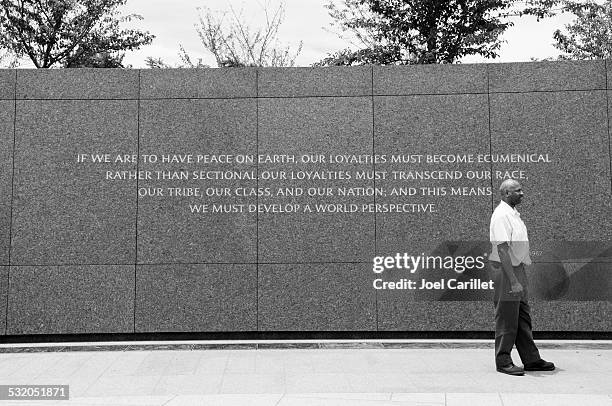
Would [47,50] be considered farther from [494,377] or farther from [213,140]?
[494,377]

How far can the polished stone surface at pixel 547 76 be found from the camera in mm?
8000

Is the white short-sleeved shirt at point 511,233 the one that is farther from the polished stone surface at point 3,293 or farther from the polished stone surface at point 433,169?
the polished stone surface at point 3,293

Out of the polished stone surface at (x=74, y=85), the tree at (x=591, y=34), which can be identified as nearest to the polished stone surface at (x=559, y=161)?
the polished stone surface at (x=74, y=85)

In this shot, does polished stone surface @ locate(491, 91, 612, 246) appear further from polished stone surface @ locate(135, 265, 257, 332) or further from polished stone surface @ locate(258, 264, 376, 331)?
polished stone surface @ locate(135, 265, 257, 332)

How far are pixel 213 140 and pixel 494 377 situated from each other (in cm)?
450

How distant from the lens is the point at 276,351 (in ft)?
23.9

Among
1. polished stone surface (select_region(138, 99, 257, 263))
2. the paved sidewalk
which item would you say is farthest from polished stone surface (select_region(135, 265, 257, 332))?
the paved sidewalk

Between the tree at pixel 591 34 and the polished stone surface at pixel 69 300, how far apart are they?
19212 mm

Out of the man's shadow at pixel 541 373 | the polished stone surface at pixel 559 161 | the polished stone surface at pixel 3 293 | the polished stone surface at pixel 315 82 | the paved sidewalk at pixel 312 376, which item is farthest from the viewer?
the polished stone surface at pixel 315 82

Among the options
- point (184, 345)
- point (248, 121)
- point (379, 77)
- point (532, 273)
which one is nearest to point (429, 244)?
point (532, 273)

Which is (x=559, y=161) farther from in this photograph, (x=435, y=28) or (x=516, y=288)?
(x=435, y=28)

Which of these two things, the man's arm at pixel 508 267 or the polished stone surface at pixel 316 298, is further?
the polished stone surface at pixel 316 298

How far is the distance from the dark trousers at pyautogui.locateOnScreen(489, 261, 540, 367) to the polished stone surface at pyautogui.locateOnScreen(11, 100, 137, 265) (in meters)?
4.56

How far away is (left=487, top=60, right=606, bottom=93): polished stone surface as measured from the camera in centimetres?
800
